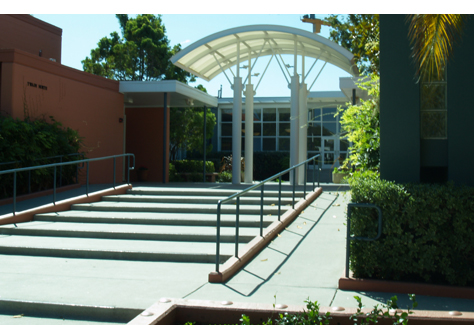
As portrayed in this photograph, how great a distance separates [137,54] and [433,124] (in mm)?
19352

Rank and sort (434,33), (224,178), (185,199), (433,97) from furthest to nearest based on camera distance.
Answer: (224,178) → (185,199) → (433,97) → (434,33)

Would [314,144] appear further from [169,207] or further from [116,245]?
[116,245]

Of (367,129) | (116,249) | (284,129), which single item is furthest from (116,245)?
(284,129)

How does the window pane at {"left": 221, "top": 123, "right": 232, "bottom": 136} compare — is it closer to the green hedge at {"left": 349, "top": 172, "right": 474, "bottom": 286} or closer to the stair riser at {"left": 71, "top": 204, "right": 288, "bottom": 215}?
the stair riser at {"left": 71, "top": 204, "right": 288, "bottom": 215}

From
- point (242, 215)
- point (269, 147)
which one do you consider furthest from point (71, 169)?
point (269, 147)

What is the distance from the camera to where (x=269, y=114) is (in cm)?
2823

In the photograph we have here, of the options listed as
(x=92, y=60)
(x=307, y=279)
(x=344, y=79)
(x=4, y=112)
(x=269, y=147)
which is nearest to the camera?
(x=307, y=279)

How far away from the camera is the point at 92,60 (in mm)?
23797

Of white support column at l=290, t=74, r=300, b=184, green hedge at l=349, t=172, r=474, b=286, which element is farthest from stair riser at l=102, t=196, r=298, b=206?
green hedge at l=349, t=172, r=474, b=286

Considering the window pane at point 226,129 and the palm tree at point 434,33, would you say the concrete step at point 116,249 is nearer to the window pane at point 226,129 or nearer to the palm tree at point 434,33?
the palm tree at point 434,33

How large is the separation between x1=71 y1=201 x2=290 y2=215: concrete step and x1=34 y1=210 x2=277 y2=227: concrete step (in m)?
0.12

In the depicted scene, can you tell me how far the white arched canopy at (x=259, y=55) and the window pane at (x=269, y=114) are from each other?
12502mm
